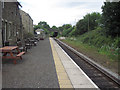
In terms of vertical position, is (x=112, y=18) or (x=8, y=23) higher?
(x=112, y=18)

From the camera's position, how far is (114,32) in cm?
1204

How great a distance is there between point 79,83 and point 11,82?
2.34 m

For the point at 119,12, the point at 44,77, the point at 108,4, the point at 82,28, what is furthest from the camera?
the point at 82,28

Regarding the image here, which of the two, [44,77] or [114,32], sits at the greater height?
[114,32]

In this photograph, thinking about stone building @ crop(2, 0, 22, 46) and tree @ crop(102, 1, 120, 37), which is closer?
tree @ crop(102, 1, 120, 37)

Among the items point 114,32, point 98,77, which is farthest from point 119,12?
point 98,77

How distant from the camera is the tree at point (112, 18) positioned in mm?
11422

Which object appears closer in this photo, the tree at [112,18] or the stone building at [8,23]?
the tree at [112,18]

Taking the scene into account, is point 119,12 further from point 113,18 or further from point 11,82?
point 11,82

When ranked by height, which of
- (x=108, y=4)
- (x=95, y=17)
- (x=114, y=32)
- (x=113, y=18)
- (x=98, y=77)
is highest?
(x=95, y=17)

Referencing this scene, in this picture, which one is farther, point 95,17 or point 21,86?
point 95,17

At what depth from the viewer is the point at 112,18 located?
11.8 m

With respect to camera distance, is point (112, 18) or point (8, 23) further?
point (8, 23)

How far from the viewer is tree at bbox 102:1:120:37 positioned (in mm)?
11422
